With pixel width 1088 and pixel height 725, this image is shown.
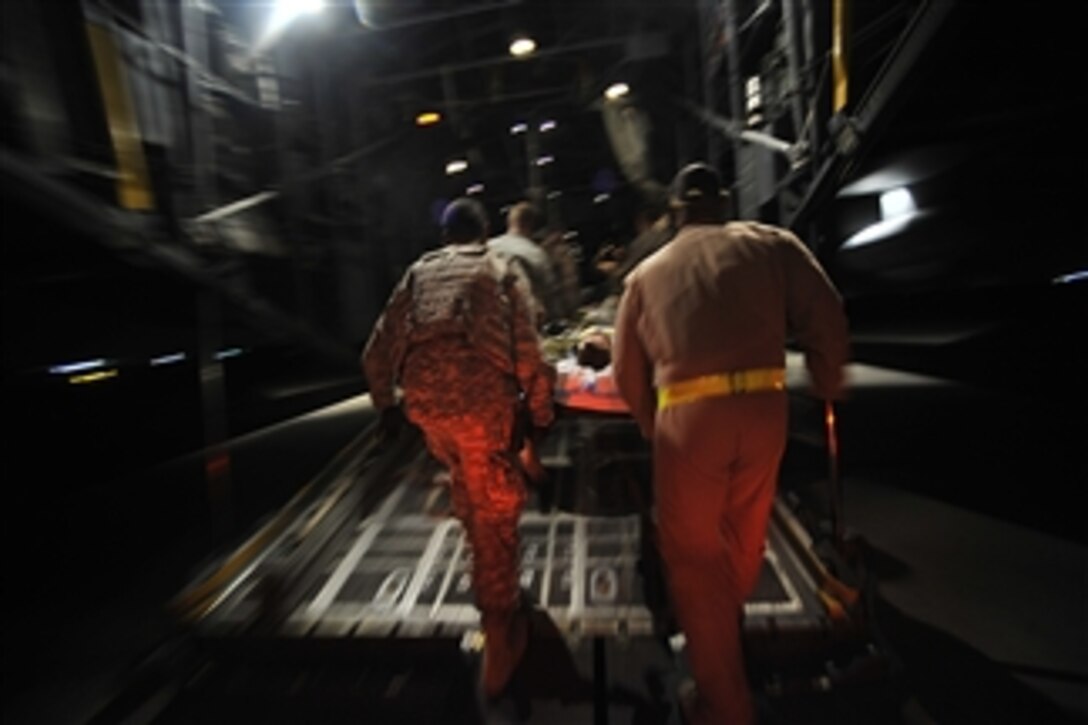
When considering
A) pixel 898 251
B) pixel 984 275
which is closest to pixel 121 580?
pixel 898 251

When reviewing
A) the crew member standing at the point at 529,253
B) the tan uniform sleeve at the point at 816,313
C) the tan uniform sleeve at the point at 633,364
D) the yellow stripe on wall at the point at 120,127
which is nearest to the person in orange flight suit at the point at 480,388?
the tan uniform sleeve at the point at 633,364

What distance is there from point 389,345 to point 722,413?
1633mm

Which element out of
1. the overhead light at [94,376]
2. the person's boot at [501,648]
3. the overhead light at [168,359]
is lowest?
the person's boot at [501,648]

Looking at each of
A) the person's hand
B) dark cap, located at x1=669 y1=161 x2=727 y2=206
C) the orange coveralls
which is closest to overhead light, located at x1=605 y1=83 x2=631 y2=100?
the person's hand

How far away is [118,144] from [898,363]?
1123 cm

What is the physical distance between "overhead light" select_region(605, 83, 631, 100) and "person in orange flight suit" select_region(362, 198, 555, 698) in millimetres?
7299

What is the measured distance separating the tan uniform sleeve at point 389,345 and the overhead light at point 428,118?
8.39 meters

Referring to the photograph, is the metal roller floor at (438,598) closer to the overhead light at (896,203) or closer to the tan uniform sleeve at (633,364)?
the tan uniform sleeve at (633,364)

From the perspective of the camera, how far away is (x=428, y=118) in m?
10.9

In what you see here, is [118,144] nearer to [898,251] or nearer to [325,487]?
[325,487]

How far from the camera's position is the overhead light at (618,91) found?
31.4 feet

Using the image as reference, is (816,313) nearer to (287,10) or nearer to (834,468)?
(834,468)

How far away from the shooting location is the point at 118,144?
4.64 meters

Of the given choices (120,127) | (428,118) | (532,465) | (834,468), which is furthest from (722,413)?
(428,118)
